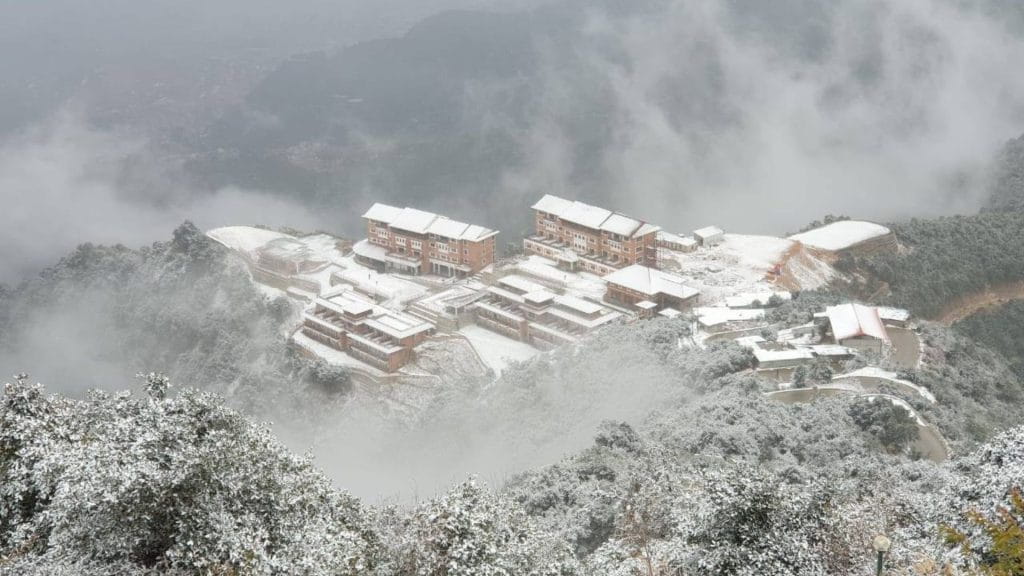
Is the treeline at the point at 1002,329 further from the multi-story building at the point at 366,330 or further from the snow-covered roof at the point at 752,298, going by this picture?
the multi-story building at the point at 366,330

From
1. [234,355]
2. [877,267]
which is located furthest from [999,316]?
[234,355]

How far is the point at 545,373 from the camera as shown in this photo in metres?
29.8

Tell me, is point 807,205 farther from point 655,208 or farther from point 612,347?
point 612,347

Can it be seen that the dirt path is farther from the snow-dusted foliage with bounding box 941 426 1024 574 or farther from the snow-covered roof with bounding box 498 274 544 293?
the snow-dusted foliage with bounding box 941 426 1024 574

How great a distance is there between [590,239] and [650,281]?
5465mm

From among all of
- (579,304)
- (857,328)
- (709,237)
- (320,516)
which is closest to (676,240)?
(709,237)

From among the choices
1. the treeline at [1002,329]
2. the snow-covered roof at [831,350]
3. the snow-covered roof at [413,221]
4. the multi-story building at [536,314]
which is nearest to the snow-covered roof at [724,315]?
the multi-story building at [536,314]

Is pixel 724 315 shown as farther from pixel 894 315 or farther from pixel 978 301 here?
pixel 978 301

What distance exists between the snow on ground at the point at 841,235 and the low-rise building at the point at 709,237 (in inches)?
155

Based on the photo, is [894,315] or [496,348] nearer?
[894,315]

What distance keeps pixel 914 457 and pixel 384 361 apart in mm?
19336

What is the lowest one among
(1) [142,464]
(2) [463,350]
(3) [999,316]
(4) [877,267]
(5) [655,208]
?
(1) [142,464]

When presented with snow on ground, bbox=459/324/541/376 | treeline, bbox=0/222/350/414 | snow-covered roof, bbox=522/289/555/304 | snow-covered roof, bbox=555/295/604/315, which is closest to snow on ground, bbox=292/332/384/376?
treeline, bbox=0/222/350/414

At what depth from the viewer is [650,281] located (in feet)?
113
